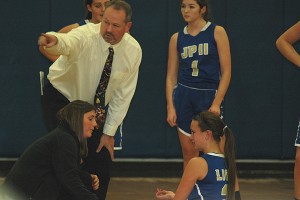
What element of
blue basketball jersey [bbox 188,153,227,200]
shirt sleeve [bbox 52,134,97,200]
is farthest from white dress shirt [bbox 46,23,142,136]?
blue basketball jersey [bbox 188,153,227,200]

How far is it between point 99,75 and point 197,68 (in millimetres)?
960

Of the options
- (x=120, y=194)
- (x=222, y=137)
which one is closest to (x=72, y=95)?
(x=222, y=137)

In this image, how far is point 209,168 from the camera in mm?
4812

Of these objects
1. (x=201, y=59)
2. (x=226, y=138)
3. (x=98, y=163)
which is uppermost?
(x=201, y=59)

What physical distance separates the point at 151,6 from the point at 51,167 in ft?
11.9

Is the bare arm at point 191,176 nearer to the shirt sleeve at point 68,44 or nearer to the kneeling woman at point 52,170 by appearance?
the kneeling woman at point 52,170

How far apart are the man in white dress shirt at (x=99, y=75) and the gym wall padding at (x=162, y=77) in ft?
9.02

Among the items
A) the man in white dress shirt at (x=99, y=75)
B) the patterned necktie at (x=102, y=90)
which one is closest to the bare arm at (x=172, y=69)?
the man in white dress shirt at (x=99, y=75)

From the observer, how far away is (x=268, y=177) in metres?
8.46

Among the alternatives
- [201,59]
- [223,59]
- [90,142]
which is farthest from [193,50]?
[90,142]

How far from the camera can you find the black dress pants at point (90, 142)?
18.1 ft

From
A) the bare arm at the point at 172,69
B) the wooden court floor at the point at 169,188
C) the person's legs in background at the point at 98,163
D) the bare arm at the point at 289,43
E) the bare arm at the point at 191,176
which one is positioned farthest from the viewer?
the wooden court floor at the point at 169,188

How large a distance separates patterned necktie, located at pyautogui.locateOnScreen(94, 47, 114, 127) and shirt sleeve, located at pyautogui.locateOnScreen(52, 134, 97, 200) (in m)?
0.54

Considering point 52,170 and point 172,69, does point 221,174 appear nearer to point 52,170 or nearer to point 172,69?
point 52,170
